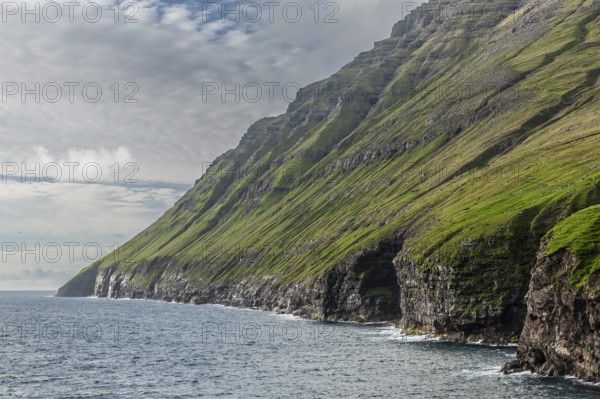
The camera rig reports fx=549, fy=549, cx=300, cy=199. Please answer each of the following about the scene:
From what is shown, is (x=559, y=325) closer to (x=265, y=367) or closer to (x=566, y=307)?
(x=566, y=307)

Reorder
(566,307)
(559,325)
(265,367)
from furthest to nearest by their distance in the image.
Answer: (265,367)
(559,325)
(566,307)

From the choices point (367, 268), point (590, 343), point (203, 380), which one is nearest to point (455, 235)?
point (367, 268)

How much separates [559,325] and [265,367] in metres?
46.4

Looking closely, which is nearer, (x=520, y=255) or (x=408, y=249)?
(x=520, y=255)

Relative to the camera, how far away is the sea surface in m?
72.1

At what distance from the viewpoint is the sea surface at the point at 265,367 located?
72.1 m

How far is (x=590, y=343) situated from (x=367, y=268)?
103785 mm

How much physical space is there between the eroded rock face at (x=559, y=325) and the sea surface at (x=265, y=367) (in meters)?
2.89

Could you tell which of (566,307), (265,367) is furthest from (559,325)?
(265,367)

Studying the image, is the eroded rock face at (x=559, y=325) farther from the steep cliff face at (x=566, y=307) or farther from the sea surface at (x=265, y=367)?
the sea surface at (x=265, y=367)

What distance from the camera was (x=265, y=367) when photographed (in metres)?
92.9

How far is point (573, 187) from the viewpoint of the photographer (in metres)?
119

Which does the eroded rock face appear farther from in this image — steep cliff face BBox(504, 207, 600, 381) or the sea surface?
the sea surface

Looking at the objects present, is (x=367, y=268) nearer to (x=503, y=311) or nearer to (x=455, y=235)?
(x=455, y=235)
